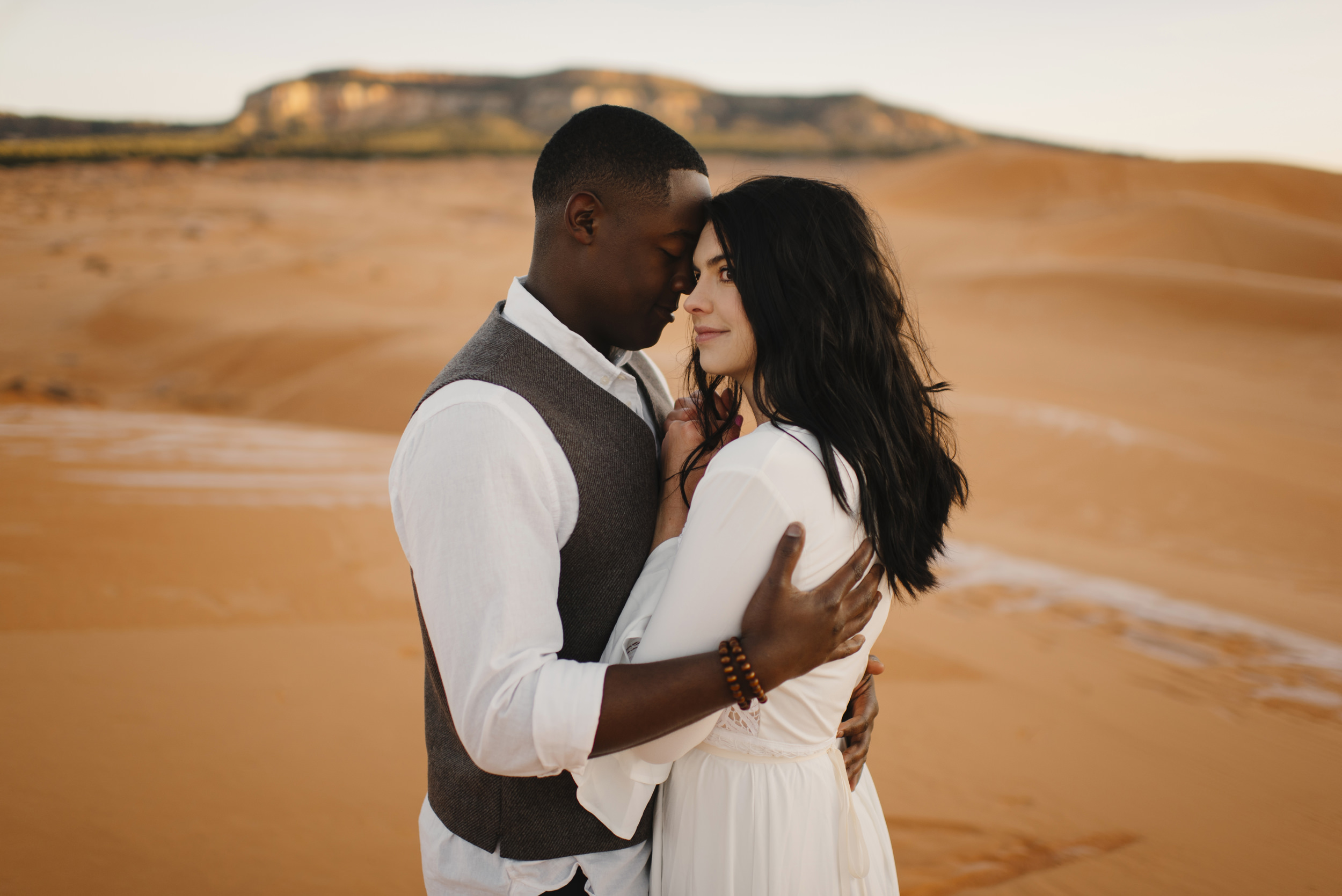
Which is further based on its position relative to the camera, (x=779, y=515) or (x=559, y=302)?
(x=559, y=302)

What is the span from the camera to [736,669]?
4.53 ft

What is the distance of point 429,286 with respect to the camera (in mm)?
22422

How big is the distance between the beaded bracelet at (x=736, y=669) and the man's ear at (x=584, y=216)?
0.90 m

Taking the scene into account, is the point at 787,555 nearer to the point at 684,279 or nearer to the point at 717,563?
the point at 717,563

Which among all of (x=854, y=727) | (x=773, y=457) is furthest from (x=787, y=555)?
(x=854, y=727)

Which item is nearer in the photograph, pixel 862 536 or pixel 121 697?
pixel 862 536

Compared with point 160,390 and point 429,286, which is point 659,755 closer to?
point 160,390

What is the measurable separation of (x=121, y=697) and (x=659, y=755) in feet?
12.4

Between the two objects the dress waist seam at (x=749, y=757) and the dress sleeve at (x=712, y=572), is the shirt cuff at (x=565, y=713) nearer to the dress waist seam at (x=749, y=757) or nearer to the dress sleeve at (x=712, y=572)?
the dress sleeve at (x=712, y=572)

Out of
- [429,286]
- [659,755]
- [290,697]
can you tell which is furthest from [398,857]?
[429,286]

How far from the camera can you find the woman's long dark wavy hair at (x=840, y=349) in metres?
1.65

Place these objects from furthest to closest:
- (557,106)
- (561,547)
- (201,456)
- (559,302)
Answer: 1. (557,106)
2. (201,456)
3. (559,302)
4. (561,547)

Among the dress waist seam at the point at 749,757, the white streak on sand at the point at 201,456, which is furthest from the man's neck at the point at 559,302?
the white streak on sand at the point at 201,456

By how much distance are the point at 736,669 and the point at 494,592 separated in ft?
1.37
